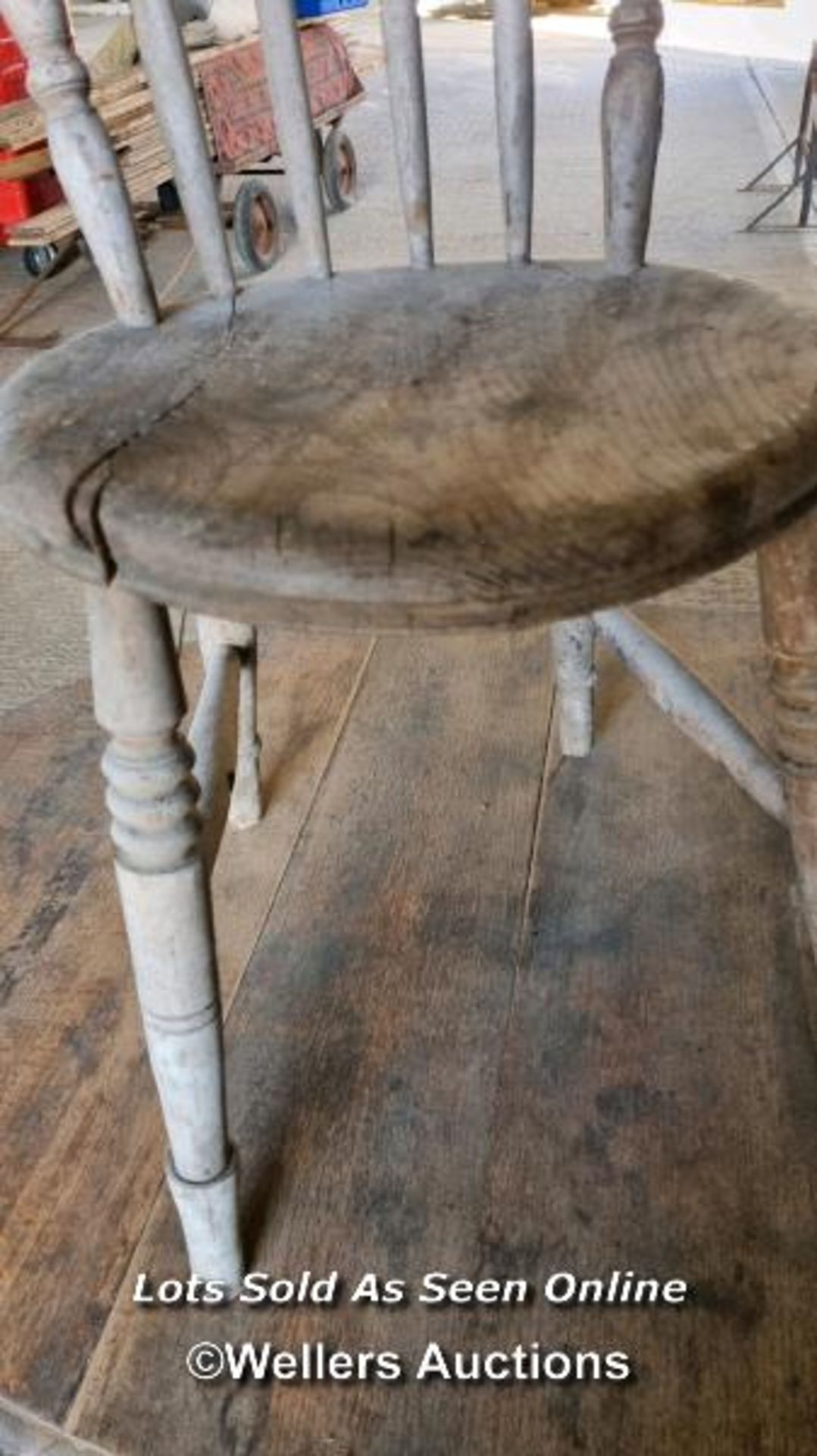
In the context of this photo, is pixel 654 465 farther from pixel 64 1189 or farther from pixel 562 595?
pixel 64 1189

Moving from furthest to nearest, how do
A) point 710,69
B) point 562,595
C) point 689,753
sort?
point 710,69
point 689,753
point 562,595

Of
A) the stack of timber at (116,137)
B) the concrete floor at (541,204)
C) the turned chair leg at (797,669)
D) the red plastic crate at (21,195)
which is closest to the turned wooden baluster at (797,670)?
the turned chair leg at (797,669)

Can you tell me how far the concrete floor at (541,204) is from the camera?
126cm

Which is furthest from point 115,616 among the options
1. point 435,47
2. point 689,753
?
point 435,47

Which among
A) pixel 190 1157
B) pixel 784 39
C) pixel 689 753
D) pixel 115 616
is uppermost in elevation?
pixel 115 616

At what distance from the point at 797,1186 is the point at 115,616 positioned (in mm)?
441

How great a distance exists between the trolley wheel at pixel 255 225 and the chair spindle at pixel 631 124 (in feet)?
5.72

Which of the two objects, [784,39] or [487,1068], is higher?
[487,1068]

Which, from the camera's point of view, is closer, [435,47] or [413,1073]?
[413,1073]

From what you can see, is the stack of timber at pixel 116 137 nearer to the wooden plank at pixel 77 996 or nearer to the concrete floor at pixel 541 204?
the concrete floor at pixel 541 204

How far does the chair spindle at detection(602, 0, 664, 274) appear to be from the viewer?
601mm

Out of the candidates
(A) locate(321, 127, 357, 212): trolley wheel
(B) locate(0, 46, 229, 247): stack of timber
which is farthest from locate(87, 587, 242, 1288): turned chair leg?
(A) locate(321, 127, 357, 212): trolley wheel

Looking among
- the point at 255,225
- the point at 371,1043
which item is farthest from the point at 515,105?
the point at 255,225

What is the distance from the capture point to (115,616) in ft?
1.60
